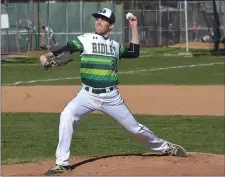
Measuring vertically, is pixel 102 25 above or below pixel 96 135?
above

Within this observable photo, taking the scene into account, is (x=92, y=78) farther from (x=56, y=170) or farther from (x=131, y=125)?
(x=56, y=170)

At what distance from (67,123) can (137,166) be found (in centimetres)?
118

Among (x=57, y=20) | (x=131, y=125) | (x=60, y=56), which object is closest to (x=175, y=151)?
(x=131, y=125)

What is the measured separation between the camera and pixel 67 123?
25.2 ft

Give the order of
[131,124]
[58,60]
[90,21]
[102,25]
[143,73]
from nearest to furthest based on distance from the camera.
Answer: [58,60] < [102,25] < [131,124] < [143,73] < [90,21]

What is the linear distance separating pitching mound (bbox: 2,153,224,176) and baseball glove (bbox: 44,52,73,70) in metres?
1.33

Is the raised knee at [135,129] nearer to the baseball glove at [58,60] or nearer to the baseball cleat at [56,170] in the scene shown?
the baseball cleat at [56,170]

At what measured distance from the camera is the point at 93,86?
770cm

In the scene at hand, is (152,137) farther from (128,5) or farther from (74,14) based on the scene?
(128,5)

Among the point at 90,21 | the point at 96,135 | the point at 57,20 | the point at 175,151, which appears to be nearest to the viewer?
the point at 175,151

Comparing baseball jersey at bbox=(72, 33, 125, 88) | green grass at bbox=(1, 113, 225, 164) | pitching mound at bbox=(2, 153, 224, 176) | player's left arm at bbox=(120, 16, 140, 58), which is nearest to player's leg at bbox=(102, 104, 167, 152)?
pitching mound at bbox=(2, 153, 224, 176)

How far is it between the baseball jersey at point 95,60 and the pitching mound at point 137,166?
1.09 meters

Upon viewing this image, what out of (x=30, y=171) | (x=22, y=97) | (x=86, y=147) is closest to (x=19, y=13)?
(x=22, y=97)

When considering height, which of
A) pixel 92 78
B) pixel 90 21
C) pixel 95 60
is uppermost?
pixel 95 60
